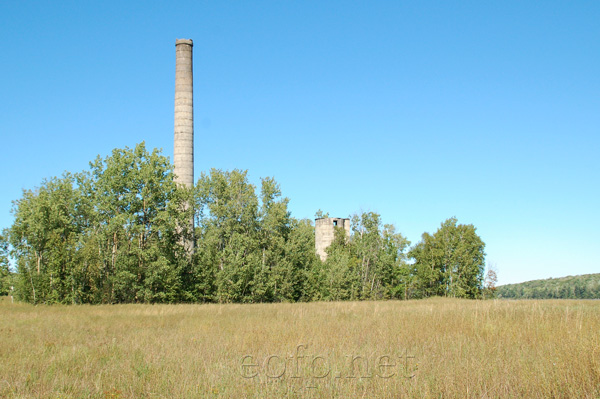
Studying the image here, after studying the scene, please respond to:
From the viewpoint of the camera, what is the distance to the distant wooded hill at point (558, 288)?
5541 centimetres

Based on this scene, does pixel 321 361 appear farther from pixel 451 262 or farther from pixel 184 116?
pixel 451 262

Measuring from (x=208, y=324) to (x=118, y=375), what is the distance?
6.82 meters

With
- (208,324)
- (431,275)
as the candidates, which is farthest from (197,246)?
(431,275)

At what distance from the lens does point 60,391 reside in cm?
626

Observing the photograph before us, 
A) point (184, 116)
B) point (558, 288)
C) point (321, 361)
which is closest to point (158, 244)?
point (184, 116)

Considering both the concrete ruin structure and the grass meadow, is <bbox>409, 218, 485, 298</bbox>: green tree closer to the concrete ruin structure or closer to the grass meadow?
the concrete ruin structure

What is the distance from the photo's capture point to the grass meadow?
5.81 m

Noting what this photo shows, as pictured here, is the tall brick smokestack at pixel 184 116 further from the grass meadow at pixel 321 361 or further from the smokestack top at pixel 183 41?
the grass meadow at pixel 321 361

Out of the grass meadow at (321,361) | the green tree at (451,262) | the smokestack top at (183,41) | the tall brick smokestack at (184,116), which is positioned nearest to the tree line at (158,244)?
the tall brick smokestack at (184,116)

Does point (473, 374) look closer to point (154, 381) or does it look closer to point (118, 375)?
point (154, 381)

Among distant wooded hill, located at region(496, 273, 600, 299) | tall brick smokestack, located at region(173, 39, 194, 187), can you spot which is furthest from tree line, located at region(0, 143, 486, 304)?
distant wooded hill, located at region(496, 273, 600, 299)

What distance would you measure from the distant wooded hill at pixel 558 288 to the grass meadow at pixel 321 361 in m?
47.3

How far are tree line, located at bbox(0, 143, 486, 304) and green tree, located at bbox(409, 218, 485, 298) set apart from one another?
9120mm

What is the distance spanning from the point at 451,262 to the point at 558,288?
744 inches
